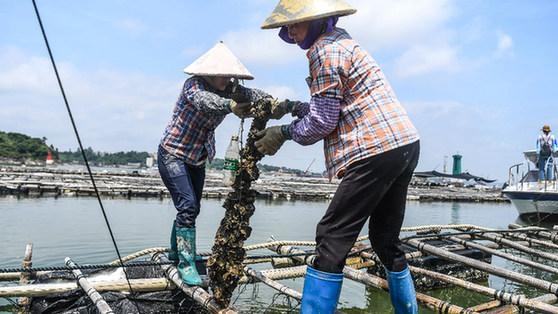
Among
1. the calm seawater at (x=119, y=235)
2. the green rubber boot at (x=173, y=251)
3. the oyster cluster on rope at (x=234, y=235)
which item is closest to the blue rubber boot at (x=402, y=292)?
the oyster cluster on rope at (x=234, y=235)

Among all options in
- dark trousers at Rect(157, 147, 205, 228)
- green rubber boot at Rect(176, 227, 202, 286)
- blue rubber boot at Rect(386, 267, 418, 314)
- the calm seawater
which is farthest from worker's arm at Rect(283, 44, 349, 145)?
the calm seawater

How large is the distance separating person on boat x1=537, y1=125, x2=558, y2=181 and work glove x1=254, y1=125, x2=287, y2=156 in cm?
1611

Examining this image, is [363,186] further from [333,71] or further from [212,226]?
[212,226]

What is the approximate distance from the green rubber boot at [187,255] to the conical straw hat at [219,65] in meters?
1.19

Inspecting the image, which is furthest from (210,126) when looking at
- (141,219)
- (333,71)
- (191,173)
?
(141,219)

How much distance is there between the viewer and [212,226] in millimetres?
12461

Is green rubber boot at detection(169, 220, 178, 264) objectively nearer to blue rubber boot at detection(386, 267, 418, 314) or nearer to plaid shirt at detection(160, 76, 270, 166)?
plaid shirt at detection(160, 76, 270, 166)

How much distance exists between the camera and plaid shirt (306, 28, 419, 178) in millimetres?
2377

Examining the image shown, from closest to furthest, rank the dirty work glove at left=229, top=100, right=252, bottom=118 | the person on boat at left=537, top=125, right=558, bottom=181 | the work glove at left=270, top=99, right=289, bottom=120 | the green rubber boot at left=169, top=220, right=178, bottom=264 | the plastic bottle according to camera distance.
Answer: the work glove at left=270, top=99, right=289, bottom=120
the dirty work glove at left=229, top=100, right=252, bottom=118
the plastic bottle
the green rubber boot at left=169, top=220, right=178, bottom=264
the person on boat at left=537, top=125, right=558, bottom=181

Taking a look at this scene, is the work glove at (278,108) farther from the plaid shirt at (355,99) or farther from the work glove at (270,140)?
the plaid shirt at (355,99)

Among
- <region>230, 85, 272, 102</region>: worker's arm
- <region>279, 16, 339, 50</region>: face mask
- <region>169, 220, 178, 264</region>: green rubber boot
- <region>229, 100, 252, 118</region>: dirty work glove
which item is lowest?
<region>169, 220, 178, 264</region>: green rubber boot

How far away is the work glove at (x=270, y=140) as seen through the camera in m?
2.71

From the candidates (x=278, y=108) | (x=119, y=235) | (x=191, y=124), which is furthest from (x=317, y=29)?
(x=119, y=235)

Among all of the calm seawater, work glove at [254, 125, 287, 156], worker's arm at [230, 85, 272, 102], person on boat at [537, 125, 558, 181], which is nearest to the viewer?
work glove at [254, 125, 287, 156]
